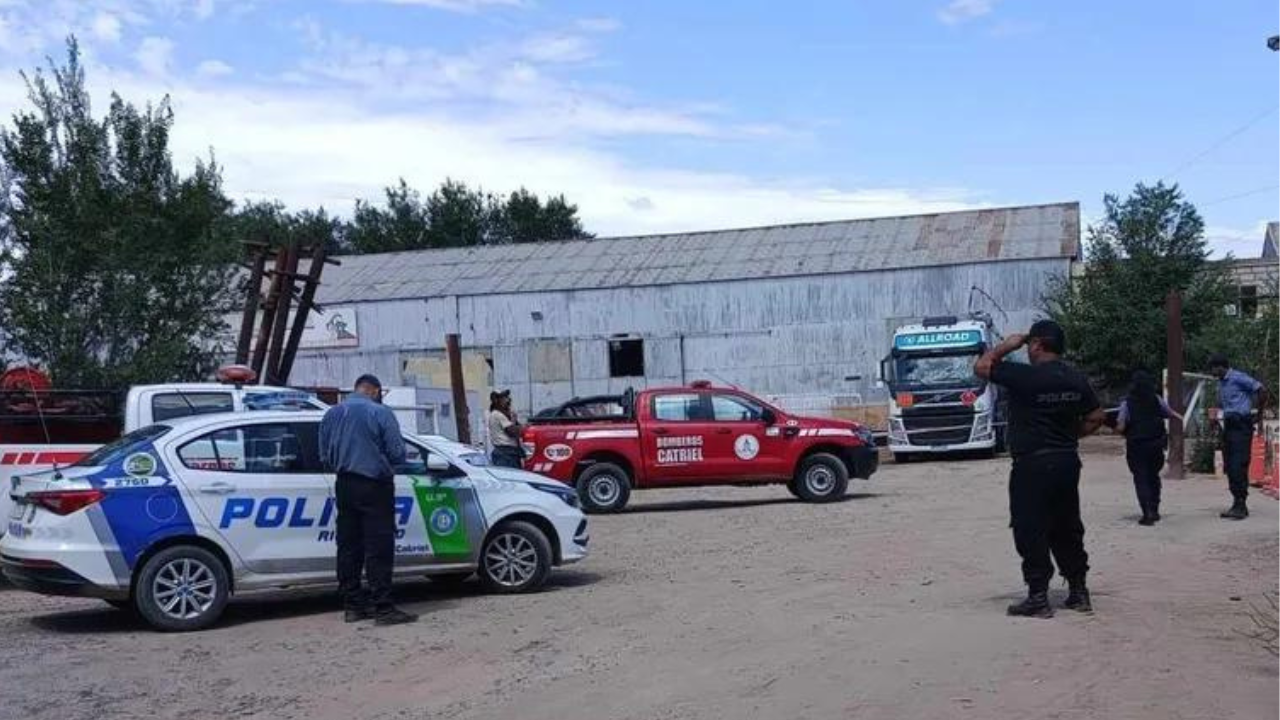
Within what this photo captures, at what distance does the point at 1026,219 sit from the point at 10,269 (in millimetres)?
35240

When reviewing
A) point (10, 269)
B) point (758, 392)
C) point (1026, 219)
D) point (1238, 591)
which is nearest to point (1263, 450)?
point (1238, 591)

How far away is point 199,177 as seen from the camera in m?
21.9

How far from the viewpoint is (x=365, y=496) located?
10.3 metres

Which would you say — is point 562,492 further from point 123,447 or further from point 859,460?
point 859,460

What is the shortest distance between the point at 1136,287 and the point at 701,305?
1339 cm

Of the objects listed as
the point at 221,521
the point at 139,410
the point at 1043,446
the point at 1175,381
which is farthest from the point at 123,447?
the point at 1175,381

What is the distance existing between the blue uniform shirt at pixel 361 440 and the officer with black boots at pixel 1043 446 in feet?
13.9

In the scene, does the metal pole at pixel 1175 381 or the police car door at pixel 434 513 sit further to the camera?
the metal pole at pixel 1175 381

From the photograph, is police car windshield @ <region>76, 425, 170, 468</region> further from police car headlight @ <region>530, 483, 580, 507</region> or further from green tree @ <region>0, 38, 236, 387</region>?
green tree @ <region>0, 38, 236, 387</region>

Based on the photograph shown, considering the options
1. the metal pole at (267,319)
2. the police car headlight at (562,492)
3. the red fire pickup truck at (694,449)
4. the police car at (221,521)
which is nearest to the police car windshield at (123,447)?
the police car at (221,521)

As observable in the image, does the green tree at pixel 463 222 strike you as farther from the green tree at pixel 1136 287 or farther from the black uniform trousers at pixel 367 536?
the black uniform trousers at pixel 367 536

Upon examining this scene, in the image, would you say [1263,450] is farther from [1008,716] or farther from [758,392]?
[758,392]

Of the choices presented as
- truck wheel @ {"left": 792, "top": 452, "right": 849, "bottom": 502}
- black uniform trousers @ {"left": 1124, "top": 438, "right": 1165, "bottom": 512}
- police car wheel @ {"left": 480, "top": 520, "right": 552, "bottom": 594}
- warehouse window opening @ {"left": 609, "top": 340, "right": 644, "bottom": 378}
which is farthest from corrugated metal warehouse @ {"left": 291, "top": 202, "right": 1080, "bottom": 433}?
police car wheel @ {"left": 480, "top": 520, "right": 552, "bottom": 594}

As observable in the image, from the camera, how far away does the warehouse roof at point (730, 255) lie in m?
45.7
